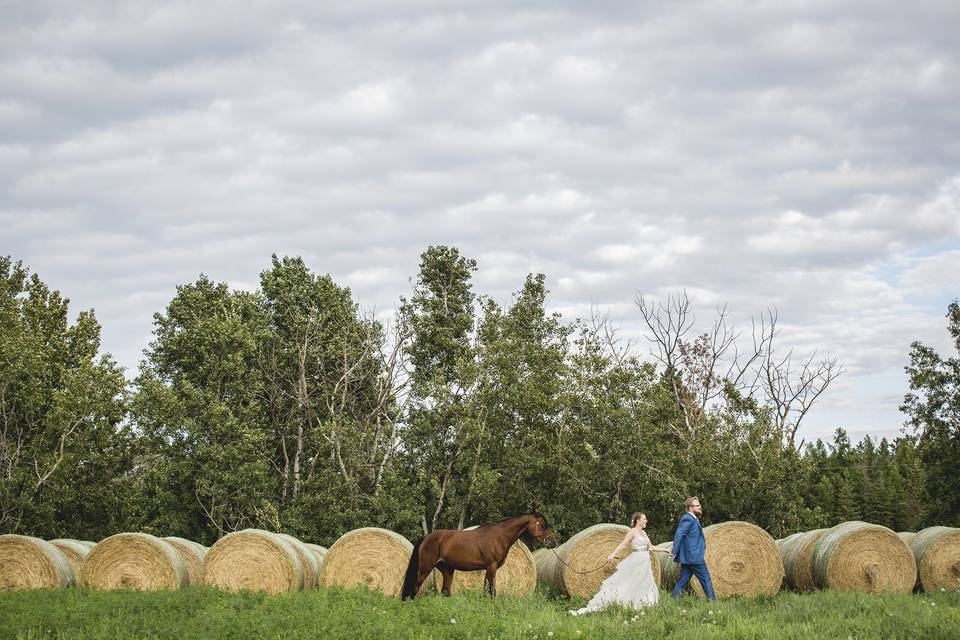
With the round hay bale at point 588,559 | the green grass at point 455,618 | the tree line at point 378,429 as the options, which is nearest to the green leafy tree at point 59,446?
the tree line at point 378,429

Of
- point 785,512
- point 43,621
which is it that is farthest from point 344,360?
point 43,621

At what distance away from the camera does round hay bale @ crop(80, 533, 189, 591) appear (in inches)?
750

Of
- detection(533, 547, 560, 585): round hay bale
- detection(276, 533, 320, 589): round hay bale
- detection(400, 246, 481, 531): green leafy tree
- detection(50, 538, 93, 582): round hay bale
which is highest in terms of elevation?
detection(400, 246, 481, 531): green leafy tree

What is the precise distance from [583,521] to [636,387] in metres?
5.84

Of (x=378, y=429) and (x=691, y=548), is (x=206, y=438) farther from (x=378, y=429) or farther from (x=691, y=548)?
(x=691, y=548)

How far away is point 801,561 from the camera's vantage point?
18984mm

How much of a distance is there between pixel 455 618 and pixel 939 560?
11431 millimetres

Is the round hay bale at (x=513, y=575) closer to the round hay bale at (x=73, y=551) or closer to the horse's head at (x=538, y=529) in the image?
the horse's head at (x=538, y=529)

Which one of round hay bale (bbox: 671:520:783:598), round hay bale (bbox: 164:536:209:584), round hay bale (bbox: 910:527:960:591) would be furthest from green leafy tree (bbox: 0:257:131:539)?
round hay bale (bbox: 910:527:960:591)

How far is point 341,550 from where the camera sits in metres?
19.4

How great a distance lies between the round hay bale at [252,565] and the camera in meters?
18.9

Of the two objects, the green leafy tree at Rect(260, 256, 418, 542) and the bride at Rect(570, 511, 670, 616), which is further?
the green leafy tree at Rect(260, 256, 418, 542)

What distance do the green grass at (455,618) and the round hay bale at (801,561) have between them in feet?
10.2

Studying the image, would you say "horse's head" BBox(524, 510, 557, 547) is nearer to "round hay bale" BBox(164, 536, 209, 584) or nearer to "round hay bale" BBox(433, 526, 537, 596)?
"round hay bale" BBox(433, 526, 537, 596)
